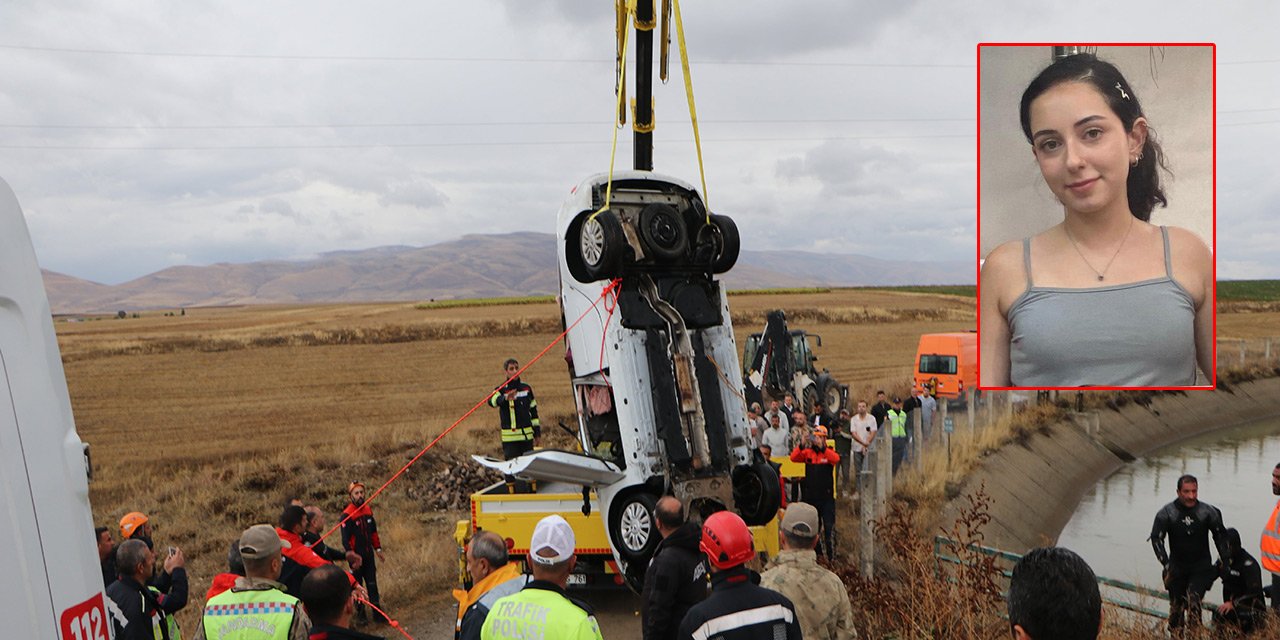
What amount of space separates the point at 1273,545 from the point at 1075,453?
13698mm

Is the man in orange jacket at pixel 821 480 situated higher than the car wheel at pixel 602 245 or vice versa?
the car wheel at pixel 602 245

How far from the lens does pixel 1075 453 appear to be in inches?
779

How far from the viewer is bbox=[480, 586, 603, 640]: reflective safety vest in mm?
3404

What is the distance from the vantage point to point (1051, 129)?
1110 centimetres

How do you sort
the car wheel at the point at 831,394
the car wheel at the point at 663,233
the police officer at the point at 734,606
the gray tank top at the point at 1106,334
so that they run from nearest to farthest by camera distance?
the police officer at the point at 734,606
the car wheel at the point at 663,233
the gray tank top at the point at 1106,334
the car wheel at the point at 831,394

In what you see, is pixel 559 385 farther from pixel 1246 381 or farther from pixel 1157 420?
pixel 1246 381

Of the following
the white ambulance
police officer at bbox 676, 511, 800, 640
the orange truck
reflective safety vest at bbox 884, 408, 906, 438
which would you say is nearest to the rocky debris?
reflective safety vest at bbox 884, 408, 906, 438

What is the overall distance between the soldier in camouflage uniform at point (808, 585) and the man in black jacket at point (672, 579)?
664mm

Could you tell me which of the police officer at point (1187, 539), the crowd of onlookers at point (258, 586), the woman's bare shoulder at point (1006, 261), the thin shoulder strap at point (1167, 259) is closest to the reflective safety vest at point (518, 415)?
the crowd of onlookers at point (258, 586)

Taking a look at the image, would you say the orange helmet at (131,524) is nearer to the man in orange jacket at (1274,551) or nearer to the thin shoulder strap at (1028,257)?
the man in orange jacket at (1274,551)

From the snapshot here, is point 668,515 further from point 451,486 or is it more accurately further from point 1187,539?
point 451,486

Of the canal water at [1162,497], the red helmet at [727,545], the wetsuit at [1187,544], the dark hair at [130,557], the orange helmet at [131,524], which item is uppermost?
the red helmet at [727,545]

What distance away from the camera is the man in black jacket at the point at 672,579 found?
4.81 m

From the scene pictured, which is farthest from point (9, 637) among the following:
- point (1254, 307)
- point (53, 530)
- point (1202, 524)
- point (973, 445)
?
point (1254, 307)
